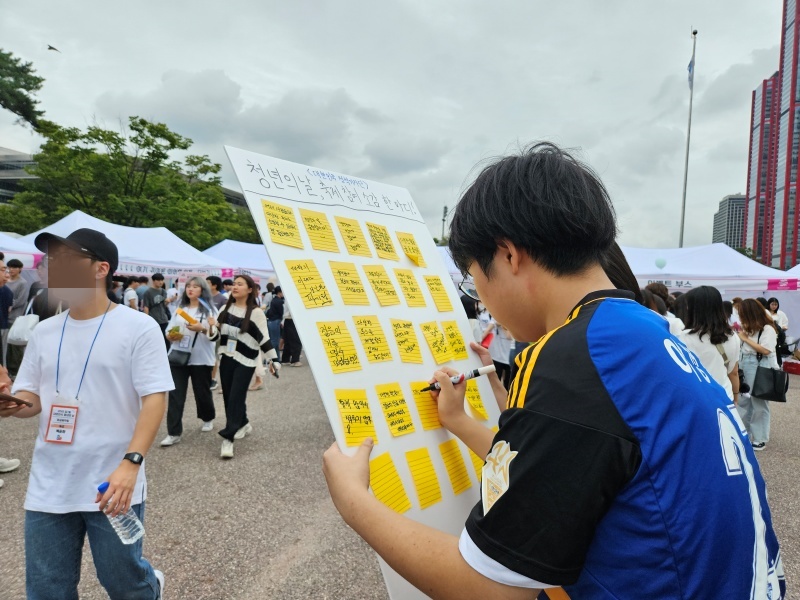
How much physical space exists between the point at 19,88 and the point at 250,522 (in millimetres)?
24190

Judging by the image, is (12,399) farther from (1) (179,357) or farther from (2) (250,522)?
(1) (179,357)

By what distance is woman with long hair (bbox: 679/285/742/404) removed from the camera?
165 inches

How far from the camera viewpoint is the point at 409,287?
6.12 feet

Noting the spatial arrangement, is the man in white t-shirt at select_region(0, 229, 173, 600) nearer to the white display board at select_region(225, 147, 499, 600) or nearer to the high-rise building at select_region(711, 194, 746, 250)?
the white display board at select_region(225, 147, 499, 600)

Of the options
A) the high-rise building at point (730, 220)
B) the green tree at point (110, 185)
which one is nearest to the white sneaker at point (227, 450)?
the green tree at point (110, 185)

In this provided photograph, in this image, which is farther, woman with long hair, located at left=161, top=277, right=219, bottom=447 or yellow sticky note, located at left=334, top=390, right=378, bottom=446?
woman with long hair, located at left=161, top=277, right=219, bottom=447

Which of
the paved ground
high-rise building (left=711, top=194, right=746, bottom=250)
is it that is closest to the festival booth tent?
the paved ground

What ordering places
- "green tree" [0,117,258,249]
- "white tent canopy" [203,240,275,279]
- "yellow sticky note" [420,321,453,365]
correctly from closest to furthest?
"yellow sticky note" [420,321,453,365] → "white tent canopy" [203,240,275,279] → "green tree" [0,117,258,249]

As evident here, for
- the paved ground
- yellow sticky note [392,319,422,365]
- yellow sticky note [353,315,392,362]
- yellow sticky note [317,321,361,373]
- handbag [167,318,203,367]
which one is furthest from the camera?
handbag [167,318,203,367]

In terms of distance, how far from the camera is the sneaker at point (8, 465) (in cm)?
447

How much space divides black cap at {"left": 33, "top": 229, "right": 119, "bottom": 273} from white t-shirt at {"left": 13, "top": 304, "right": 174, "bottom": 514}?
24 centimetres

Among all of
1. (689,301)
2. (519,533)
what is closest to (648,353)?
(519,533)

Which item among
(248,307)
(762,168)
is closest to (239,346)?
(248,307)

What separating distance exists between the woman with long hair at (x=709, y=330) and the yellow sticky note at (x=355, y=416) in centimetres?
371
